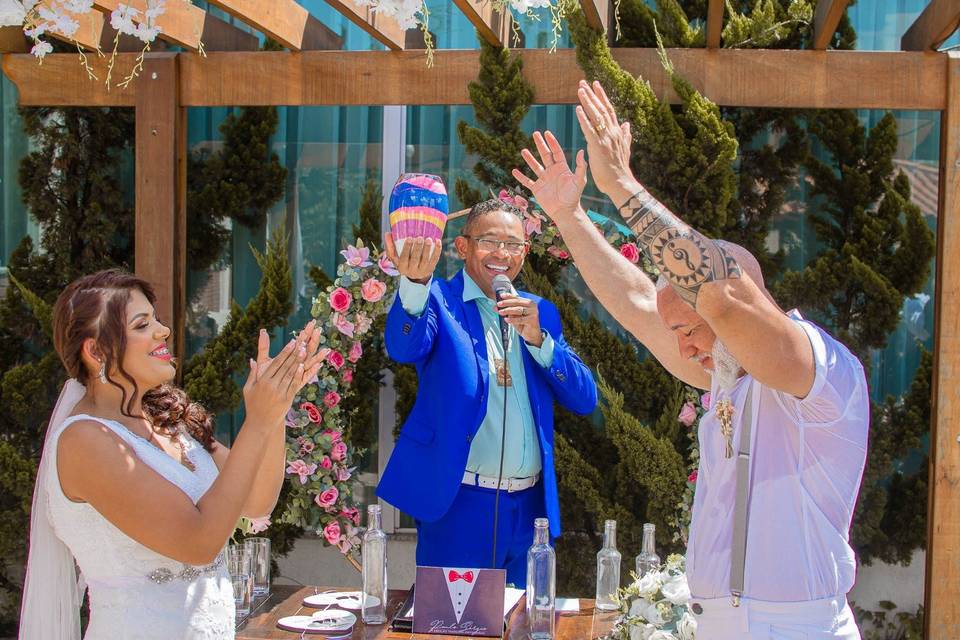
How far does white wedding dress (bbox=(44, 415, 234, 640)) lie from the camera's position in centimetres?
212

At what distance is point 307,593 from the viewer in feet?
9.61

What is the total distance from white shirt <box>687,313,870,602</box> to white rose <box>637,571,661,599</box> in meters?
0.53

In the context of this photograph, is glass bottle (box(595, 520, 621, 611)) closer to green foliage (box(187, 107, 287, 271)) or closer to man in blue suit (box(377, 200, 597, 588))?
man in blue suit (box(377, 200, 597, 588))

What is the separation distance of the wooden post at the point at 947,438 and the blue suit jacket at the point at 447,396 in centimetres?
131

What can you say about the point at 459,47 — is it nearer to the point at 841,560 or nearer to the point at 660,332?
the point at 660,332

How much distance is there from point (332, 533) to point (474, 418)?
3.87 ft

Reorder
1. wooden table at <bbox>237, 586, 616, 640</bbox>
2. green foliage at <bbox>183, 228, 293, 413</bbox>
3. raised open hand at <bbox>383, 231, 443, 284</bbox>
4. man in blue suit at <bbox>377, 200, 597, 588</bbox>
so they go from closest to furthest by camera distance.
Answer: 1. wooden table at <bbox>237, 586, 616, 640</bbox>
2. raised open hand at <bbox>383, 231, 443, 284</bbox>
3. man in blue suit at <bbox>377, 200, 597, 588</bbox>
4. green foliage at <bbox>183, 228, 293, 413</bbox>

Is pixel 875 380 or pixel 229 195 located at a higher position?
pixel 229 195

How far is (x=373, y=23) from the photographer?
381 cm

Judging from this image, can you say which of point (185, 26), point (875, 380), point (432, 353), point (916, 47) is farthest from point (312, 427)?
point (916, 47)

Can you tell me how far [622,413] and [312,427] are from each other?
1.29m

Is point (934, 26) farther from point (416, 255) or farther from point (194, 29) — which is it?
point (194, 29)

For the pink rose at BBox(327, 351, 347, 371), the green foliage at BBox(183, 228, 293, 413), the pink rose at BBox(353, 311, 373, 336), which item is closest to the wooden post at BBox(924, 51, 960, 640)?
the pink rose at BBox(353, 311, 373, 336)

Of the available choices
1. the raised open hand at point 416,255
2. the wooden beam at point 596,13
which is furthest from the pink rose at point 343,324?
the wooden beam at point 596,13
